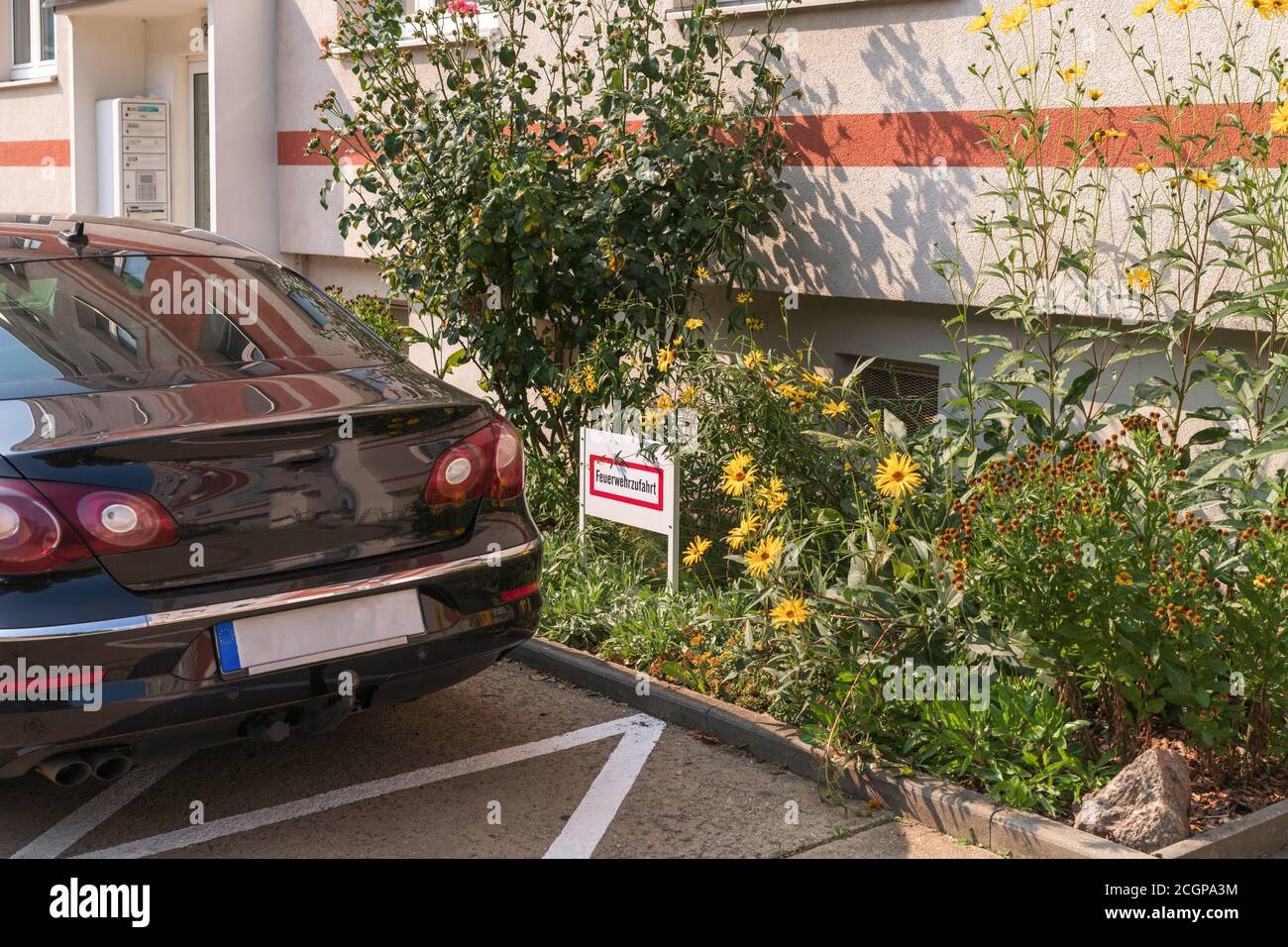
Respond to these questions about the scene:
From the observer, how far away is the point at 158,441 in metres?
3.76

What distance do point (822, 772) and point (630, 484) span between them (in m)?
1.88

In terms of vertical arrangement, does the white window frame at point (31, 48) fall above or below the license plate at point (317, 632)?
above

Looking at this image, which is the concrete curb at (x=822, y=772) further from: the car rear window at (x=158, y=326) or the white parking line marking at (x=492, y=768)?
the car rear window at (x=158, y=326)

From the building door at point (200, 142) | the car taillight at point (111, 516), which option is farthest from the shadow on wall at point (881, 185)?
the building door at point (200, 142)

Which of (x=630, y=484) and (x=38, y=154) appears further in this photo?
(x=38, y=154)

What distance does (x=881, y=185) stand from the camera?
23.1 feet

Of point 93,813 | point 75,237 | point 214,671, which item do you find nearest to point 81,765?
point 214,671

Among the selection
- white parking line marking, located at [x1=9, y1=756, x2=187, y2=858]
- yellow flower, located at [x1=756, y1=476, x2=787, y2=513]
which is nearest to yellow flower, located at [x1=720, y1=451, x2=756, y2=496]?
yellow flower, located at [x1=756, y1=476, x2=787, y2=513]

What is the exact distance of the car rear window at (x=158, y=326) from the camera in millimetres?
4223

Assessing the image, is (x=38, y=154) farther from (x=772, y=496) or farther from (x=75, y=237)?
(x=772, y=496)

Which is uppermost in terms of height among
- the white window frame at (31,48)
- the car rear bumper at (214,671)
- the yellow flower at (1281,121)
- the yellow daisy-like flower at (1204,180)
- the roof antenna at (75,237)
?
the white window frame at (31,48)

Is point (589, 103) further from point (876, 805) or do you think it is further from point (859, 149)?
point (876, 805)

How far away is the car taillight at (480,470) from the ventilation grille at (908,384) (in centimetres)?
277

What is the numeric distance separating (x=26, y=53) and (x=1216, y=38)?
13.8m
